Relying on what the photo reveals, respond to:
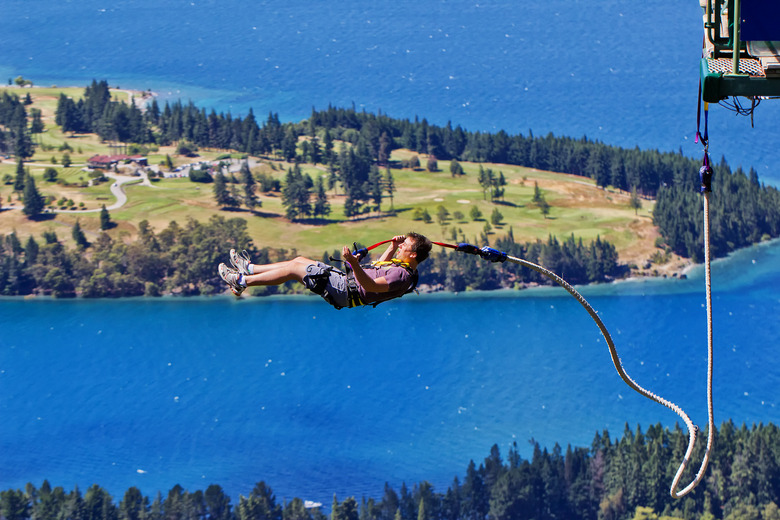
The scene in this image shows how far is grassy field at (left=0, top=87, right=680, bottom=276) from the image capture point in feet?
409

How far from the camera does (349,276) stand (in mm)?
14469

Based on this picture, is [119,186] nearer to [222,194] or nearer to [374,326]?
[222,194]

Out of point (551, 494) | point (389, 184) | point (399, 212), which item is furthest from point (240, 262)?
point (389, 184)

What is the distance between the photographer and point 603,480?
3981 inches

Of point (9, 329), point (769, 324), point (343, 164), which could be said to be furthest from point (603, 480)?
point (9, 329)

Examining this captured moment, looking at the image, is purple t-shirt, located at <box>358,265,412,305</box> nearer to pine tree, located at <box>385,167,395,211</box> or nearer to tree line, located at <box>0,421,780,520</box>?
tree line, located at <box>0,421,780,520</box>

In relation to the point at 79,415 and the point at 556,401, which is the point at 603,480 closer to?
the point at 556,401

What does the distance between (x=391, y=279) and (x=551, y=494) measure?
89614 mm

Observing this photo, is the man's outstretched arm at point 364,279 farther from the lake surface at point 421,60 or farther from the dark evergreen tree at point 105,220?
the lake surface at point 421,60

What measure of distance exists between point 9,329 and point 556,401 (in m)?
54.1

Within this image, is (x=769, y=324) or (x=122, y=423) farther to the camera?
(x=769, y=324)

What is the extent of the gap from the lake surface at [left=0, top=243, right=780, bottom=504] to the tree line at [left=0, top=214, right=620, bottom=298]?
2671 mm

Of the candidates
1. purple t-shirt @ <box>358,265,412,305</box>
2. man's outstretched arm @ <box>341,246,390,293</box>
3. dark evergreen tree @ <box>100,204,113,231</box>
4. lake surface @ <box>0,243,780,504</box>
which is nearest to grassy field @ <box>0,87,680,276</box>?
dark evergreen tree @ <box>100,204,113,231</box>

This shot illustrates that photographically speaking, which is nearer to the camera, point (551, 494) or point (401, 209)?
point (551, 494)
